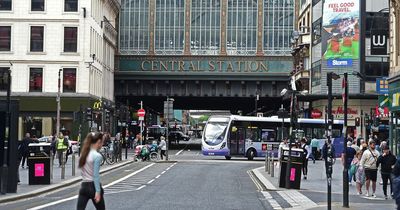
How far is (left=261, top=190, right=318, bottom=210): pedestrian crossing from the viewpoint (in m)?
19.6

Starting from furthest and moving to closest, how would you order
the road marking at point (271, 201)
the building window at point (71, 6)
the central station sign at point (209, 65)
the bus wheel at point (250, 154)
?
the central station sign at point (209, 65) < the building window at point (71, 6) < the bus wheel at point (250, 154) < the road marking at point (271, 201)

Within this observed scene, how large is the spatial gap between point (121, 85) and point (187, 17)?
38.4 feet

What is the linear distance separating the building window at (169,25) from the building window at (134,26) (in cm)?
149

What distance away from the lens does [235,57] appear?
279ft

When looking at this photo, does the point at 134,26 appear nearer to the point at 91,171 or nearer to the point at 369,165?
the point at 369,165

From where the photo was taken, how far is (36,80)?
68.9 m

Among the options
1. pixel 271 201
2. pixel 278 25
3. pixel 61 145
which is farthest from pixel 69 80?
pixel 271 201

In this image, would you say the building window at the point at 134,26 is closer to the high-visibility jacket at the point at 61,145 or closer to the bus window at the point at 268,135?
the bus window at the point at 268,135

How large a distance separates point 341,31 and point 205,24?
25.5 metres

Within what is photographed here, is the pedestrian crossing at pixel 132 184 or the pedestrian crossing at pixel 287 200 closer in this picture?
the pedestrian crossing at pixel 287 200

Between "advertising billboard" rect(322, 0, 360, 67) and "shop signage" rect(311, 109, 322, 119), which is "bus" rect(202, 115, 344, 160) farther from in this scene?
"advertising billboard" rect(322, 0, 360, 67)

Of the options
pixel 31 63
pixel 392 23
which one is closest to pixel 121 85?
pixel 31 63

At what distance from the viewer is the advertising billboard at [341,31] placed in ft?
218

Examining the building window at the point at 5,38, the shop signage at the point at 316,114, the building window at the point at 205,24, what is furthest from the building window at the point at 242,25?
the building window at the point at 5,38
